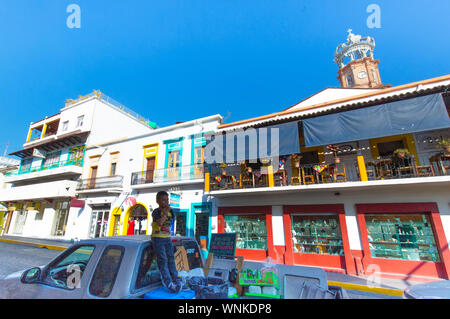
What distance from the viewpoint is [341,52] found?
37.3m

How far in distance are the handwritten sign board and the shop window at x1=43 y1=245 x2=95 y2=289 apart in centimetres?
285

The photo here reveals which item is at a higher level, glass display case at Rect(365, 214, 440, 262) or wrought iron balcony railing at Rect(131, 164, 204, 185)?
wrought iron balcony railing at Rect(131, 164, 204, 185)

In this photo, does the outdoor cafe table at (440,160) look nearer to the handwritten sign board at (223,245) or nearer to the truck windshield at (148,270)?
the handwritten sign board at (223,245)

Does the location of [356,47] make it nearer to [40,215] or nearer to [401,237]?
[401,237]

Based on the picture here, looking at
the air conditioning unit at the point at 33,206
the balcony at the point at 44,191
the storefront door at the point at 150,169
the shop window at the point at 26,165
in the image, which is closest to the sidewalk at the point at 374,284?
the storefront door at the point at 150,169

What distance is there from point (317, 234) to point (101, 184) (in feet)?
52.3

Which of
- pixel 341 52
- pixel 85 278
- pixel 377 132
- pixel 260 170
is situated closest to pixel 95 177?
pixel 260 170

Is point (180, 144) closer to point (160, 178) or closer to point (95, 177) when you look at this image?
point (160, 178)

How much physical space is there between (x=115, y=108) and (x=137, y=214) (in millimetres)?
12819

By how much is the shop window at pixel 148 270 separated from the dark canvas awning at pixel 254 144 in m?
8.52

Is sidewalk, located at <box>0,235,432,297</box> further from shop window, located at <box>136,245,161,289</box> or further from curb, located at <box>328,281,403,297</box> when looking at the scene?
shop window, located at <box>136,245,161,289</box>

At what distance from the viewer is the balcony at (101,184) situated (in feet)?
50.9

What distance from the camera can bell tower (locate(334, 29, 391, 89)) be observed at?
32719mm

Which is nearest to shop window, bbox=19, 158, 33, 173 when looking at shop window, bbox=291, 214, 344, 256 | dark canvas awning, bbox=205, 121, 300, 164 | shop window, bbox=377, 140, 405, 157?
dark canvas awning, bbox=205, 121, 300, 164
